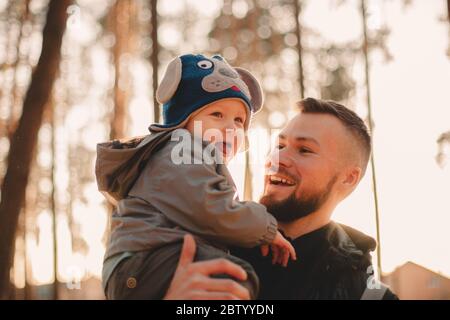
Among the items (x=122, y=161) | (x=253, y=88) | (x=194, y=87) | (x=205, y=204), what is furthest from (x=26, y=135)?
(x=205, y=204)

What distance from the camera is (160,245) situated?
1.89 metres

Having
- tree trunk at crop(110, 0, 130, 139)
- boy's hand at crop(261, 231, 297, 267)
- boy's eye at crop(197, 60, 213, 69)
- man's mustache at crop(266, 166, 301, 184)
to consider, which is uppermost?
tree trunk at crop(110, 0, 130, 139)

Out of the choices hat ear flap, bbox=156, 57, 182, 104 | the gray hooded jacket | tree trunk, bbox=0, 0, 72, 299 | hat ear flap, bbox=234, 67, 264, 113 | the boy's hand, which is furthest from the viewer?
tree trunk, bbox=0, 0, 72, 299

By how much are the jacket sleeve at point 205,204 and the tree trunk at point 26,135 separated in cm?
387

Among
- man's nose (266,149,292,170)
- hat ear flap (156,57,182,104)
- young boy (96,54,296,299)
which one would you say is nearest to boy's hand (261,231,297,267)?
young boy (96,54,296,299)

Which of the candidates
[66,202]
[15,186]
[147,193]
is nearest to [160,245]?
[147,193]

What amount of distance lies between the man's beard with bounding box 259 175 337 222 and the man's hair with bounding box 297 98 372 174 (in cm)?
32

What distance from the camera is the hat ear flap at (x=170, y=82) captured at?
2.33 meters

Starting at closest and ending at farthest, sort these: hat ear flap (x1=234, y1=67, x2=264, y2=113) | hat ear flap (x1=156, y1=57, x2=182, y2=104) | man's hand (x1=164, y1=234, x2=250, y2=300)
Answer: man's hand (x1=164, y1=234, x2=250, y2=300) < hat ear flap (x1=156, y1=57, x2=182, y2=104) < hat ear flap (x1=234, y1=67, x2=264, y2=113)

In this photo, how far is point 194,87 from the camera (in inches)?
90.8

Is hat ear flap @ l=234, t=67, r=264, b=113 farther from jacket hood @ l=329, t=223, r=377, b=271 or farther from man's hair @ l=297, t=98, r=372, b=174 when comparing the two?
jacket hood @ l=329, t=223, r=377, b=271

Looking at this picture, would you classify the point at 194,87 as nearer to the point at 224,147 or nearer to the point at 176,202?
the point at 224,147

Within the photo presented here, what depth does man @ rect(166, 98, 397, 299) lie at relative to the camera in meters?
1.84

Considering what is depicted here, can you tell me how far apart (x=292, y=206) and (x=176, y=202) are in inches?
25.3
